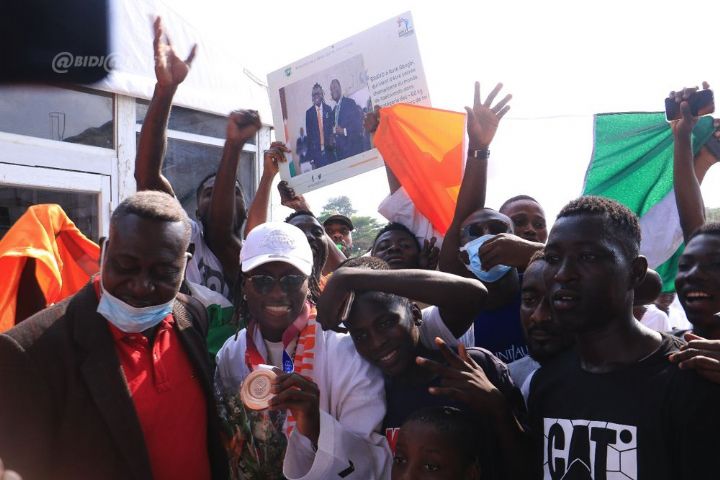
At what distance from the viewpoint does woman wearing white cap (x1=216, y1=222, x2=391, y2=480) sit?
235 cm

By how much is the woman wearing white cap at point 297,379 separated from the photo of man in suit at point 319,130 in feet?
6.60

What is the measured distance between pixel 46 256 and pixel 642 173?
3732mm

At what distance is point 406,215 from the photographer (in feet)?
14.4

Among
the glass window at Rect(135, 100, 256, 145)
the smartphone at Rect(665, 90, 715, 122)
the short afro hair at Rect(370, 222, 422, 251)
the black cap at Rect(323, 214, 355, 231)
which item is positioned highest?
the glass window at Rect(135, 100, 256, 145)

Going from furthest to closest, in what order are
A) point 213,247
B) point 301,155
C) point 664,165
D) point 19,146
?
1. point 19,146
2. point 301,155
3. point 664,165
4. point 213,247

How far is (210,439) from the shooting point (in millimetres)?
2439

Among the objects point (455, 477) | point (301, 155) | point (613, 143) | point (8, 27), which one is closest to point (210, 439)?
point (455, 477)

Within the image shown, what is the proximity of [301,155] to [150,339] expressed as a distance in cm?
270

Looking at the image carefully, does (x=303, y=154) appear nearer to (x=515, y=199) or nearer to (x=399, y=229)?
(x=399, y=229)

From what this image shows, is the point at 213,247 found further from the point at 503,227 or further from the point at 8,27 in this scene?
the point at 8,27

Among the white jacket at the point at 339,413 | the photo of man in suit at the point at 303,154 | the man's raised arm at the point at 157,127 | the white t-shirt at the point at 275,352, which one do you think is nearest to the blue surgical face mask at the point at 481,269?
the white jacket at the point at 339,413

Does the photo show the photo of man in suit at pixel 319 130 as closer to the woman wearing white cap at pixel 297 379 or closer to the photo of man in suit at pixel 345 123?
the photo of man in suit at pixel 345 123

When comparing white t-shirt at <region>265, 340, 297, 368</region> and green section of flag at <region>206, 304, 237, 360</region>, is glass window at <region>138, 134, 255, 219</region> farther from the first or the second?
white t-shirt at <region>265, 340, 297, 368</region>

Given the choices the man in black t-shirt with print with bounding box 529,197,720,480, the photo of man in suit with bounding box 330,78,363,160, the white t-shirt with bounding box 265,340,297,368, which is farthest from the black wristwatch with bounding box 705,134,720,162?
the white t-shirt with bounding box 265,340,297,368
